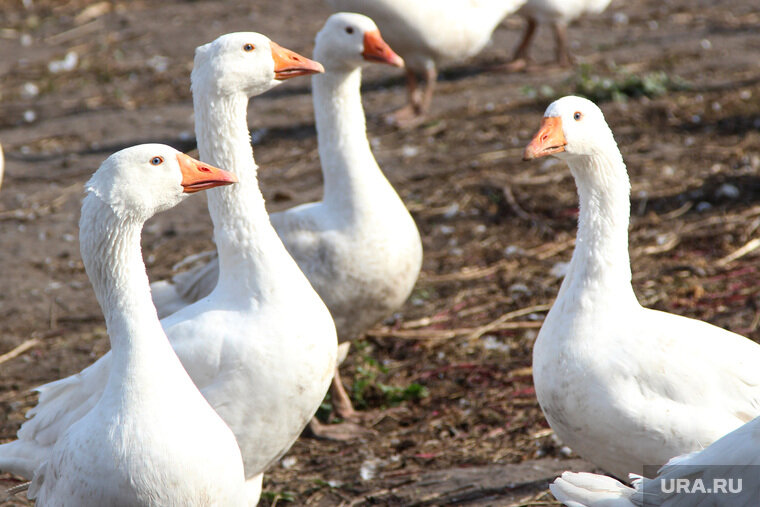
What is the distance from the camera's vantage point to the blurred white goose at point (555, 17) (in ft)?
33.2

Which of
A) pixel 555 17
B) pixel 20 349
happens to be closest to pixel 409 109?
pixel 555 17

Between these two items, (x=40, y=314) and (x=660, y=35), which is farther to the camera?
(x=660, y=35)

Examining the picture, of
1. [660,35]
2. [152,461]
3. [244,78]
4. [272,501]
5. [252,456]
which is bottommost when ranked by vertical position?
[272,501]

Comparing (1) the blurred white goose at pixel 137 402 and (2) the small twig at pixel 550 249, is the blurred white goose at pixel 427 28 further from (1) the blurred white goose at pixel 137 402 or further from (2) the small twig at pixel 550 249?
(1) the blurred white goose at pixel 137 402

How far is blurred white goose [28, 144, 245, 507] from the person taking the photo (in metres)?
3.19

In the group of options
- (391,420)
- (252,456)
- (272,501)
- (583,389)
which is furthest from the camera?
(391,420)

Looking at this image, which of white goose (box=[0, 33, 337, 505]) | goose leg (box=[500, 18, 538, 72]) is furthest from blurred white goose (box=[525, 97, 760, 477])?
goose leg (box=[500, 18, 538, 72])

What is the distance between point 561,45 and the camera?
34.4 feet

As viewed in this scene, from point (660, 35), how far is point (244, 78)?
843 cm

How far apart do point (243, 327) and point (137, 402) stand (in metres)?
0.75

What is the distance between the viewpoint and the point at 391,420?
5379mm

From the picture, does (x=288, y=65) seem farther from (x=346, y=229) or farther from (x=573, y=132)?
(x=573, y=132)

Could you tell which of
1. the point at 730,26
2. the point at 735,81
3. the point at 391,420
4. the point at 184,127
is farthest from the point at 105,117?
the point at 730,26

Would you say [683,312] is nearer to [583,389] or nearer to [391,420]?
[391,420]
